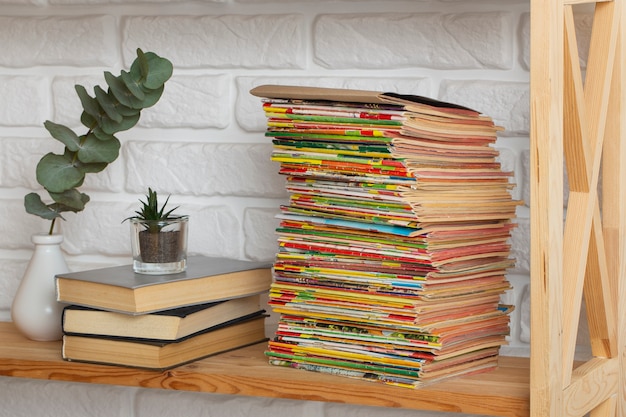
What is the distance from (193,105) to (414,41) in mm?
352

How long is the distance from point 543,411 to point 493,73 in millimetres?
514

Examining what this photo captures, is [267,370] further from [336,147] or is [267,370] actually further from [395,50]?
[395,50]

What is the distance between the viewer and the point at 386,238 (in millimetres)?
1114

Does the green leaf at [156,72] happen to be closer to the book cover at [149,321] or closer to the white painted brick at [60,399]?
the book cover at [149,321]

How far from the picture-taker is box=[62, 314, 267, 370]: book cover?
1.18 metres

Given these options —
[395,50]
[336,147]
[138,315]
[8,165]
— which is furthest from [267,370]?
[8,165]

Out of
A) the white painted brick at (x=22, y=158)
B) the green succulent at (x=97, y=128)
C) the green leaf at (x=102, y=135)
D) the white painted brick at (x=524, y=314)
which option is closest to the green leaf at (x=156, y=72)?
the green succulent at (x=97, y=128)

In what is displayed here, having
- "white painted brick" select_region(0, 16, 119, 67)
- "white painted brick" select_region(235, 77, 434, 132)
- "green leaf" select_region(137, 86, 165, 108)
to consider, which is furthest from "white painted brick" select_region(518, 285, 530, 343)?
"white painted brick" select_region(0, 16, 119, 67)

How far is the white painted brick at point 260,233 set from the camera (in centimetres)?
147

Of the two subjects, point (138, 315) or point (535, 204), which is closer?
point (535, 204)

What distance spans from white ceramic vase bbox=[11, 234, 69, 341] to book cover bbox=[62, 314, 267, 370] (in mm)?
112

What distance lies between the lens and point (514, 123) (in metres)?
1.33

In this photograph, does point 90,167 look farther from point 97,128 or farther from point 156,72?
point 156,72

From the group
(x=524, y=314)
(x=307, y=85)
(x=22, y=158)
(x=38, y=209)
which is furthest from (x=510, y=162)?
(x=22, y=158)
